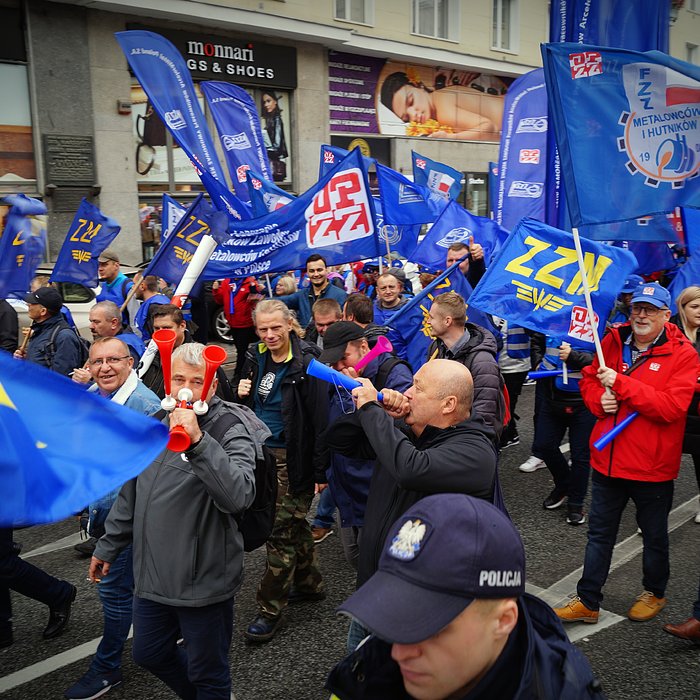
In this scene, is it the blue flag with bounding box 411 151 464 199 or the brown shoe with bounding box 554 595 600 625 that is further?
the blue flag with bounding box 411 151 464 199

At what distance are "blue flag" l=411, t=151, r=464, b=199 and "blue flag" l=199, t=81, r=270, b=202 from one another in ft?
13.4

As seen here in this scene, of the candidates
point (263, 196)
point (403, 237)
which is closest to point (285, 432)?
point (263, 196)

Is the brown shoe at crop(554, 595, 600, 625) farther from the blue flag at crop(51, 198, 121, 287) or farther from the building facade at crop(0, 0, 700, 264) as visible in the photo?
the building facade at crop(0, 0, 700, 264)

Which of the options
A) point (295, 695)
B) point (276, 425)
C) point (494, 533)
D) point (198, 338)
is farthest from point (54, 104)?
point (494, 533)

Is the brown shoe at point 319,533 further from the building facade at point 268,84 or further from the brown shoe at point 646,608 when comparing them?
the building facade at point 268,84

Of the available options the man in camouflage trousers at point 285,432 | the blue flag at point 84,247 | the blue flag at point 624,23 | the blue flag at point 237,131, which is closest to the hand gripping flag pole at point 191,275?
the man in camouflage trousers at point 285,432

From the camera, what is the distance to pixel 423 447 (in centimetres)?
292

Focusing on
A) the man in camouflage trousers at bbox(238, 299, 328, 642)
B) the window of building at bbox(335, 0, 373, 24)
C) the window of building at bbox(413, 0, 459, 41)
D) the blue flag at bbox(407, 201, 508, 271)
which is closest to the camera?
the man in camouflage trousers at bbox(238, 299, 328, 642)

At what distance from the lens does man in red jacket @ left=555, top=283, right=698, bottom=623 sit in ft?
13.2

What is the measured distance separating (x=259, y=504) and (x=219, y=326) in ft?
33.4

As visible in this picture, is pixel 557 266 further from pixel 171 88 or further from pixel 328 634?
pixel 171 88

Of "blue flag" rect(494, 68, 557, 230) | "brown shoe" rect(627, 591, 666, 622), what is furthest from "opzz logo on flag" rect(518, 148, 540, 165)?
"brown shoe" rect(627, 591, 666, 622)

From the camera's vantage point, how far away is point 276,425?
4414 mm

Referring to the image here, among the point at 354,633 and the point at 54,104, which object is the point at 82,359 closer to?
the point at 354,633
